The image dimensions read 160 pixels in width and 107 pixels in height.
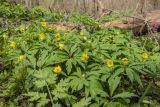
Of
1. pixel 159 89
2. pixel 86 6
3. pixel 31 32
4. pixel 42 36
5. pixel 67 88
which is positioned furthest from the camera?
pixel 86 6

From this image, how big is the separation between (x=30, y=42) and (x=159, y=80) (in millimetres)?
1542

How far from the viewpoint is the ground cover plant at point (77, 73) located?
292 centimetres

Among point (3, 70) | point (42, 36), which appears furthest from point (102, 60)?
point (3, 70)

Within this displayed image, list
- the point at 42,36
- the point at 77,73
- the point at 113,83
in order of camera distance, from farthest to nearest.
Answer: the point at 42,36, the point at 77,73, the point at 113,83

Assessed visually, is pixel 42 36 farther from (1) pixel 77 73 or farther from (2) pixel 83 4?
(2) pixel 83 4

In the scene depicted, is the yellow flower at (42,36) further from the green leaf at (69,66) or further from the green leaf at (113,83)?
the green leaf at (113,83)

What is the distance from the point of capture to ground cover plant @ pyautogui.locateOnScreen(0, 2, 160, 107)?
292 centimetres

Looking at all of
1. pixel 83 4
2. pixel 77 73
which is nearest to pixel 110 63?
pixel 77 73

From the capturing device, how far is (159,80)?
11.3ft

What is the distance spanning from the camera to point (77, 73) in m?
3.07

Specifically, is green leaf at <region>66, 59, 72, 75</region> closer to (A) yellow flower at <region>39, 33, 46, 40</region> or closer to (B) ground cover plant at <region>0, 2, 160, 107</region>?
(B) ground cover plant at <region>0, 2, 160, 107</region>

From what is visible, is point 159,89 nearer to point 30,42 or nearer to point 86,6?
point 30,42

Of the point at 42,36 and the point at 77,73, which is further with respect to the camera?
the point at 42,36

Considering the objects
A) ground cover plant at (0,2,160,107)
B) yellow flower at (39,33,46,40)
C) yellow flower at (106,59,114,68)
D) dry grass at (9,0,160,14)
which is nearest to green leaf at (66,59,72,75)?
ground cover plant at (0,2,160,107)
